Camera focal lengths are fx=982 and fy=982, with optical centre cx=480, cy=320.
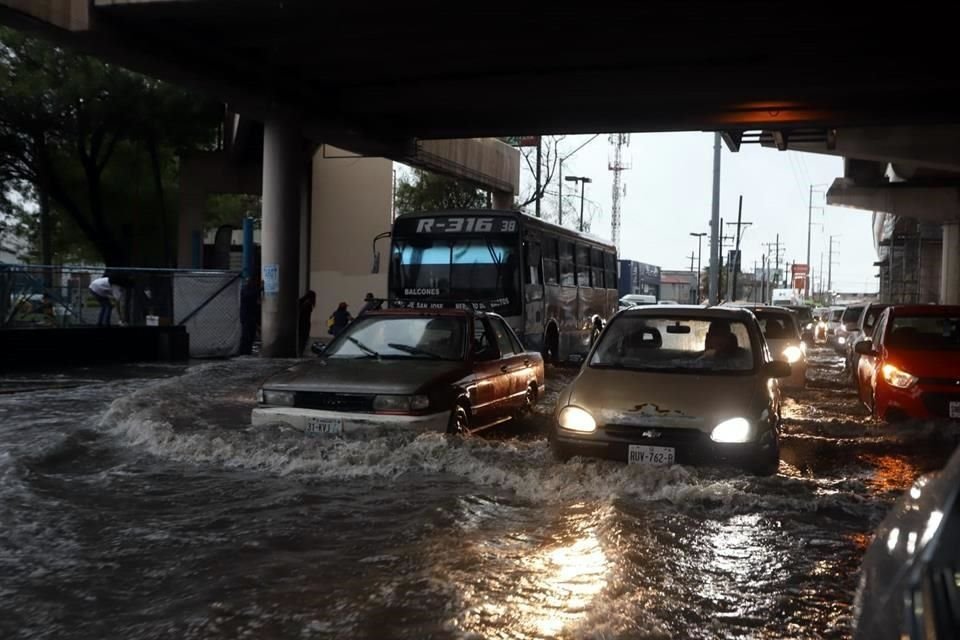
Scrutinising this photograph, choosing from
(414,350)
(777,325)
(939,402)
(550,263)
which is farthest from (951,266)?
(414,350)

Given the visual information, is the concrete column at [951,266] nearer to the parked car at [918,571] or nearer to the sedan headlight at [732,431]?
the sedan headlight at [732,431]

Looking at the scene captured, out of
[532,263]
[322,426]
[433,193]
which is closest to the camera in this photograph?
[322,426]

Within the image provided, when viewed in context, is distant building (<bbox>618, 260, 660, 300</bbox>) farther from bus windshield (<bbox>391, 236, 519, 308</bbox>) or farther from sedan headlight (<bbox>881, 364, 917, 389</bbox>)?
sedan headlight (<bbox>881, 364, 917, 389</bbox>)

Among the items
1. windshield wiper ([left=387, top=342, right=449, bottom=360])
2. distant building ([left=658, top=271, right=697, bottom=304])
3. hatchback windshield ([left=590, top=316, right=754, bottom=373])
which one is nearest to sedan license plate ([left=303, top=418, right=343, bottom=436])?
windshield wiper ([left=387, top=342, right=449, bottom=360])

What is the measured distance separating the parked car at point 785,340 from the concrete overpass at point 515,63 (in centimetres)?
472

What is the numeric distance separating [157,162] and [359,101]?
16.9m

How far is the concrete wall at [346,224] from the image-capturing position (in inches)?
1417

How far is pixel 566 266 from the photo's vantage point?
21.2 metres

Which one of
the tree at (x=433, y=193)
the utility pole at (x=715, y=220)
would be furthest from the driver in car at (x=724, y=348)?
the tree at (x=433, y=193)

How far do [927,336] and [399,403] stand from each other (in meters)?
7.06

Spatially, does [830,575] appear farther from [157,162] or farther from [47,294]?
[157,162]

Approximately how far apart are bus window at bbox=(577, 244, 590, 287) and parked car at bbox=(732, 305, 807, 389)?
573cm

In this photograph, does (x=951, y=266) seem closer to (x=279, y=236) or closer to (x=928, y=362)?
(x=279, y=236)

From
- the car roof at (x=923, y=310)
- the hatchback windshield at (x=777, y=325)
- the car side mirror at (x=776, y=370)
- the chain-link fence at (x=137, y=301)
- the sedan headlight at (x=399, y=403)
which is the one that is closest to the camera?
the car side mirror at (x=776, y=370)
